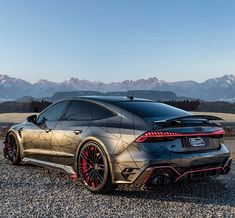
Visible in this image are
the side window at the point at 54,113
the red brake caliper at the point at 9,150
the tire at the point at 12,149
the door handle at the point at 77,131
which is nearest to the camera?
the door handle at the point at 77,131

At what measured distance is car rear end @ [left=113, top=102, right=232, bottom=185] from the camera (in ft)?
16.5

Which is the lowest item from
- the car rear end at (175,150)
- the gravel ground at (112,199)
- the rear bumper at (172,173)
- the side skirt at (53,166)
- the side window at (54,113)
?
the gravel ground at (112,199)

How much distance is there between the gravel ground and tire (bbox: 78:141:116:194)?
0.13 m

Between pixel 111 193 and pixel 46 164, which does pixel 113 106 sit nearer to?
pixel 111 193

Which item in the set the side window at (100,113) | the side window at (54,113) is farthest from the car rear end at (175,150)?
the side window at (54,113)

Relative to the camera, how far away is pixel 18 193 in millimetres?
5680

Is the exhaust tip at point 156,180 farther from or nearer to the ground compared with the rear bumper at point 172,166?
nearer to the ground

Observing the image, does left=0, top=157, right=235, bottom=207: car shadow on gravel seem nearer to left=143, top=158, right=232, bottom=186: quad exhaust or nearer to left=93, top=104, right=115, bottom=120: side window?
left=143, top=158, right=232, bottom=186: quad exhaust

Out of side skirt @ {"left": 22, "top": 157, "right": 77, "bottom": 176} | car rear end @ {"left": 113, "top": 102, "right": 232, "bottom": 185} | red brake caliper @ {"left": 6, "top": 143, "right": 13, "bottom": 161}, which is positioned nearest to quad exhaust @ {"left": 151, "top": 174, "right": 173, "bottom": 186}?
car rear end @ {"left": 113, "top": 102, "right": 232, "bottom": 185}

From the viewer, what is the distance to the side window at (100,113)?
18.9 ft

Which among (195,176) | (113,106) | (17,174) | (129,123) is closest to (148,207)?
(195,176)

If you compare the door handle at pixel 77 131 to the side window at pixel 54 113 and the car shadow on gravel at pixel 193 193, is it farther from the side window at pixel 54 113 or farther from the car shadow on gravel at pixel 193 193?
the car shadow on gravel at pixel 193 193

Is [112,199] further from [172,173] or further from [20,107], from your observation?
[20,107]

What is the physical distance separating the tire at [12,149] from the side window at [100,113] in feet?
7.34
